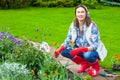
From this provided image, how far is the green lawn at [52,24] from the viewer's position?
29.7ft

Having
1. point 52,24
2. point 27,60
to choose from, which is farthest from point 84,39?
point 52,24

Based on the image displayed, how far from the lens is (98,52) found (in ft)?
19.4

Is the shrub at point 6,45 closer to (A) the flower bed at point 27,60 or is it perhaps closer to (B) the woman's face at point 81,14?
(A) the flower bed at point 27,60

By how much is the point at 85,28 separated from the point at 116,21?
262 inches

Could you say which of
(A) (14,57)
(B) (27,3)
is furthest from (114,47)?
(B) (27,3)

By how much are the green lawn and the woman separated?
0.92 metres

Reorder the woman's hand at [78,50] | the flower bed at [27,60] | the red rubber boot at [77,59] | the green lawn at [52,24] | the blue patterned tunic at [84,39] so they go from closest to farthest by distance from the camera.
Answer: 1. the flower bed at [27,60]
2. the woman's hand at [78,50]
3. the blue patterned tunic at [84,39]
4. the red rubber boot at [77,59]
5. the green lawn at [52,24]

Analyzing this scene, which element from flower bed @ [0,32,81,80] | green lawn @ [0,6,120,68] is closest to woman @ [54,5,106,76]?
flower bed @ [0,32,81,80]

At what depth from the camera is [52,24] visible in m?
11.5

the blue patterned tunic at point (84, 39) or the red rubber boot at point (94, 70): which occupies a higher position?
the blue patterned tunic at point (84, 39)

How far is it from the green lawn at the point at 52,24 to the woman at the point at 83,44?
92 centimetres

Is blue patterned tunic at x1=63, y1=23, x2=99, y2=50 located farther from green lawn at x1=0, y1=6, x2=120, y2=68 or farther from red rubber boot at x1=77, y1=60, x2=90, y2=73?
green lawn at x1=0, y1=6, x2=120, y2=68

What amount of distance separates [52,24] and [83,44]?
218 inches

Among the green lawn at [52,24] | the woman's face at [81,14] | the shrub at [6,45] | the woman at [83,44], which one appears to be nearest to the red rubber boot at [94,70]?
the woman at [83,44]
